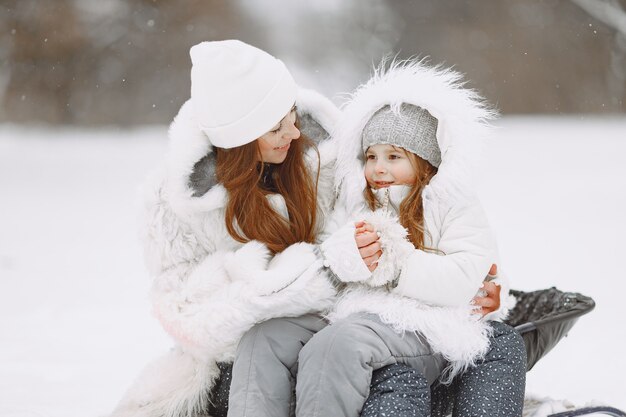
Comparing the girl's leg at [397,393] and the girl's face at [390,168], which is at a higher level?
the girl's face at [390,168]

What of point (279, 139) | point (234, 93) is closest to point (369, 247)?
point (279, 139)

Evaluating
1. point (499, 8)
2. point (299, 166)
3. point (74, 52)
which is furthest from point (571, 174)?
point (74, 52)

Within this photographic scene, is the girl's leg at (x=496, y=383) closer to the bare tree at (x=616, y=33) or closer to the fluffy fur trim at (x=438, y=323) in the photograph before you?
the fluffy fur trim at (x=438, y=323)

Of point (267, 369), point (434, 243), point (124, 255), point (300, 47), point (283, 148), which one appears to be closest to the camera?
point (267, 369)

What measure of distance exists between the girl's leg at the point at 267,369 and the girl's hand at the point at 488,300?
0.43 metres

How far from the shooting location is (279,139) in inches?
82.2

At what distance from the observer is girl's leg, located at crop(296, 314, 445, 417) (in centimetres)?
169

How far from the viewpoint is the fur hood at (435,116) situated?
1.97 metres

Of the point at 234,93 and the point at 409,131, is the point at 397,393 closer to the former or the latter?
the point at 409,131

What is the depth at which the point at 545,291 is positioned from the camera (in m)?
2.45

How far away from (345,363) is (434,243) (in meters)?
0.45

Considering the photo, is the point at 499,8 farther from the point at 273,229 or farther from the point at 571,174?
the point at 273,229

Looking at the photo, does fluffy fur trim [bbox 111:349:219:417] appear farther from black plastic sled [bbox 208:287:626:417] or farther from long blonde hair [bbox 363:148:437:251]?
long blonde hair [bbox 363:148:437:251]

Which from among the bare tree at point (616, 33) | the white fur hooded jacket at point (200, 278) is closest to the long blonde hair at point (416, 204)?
the white fur hooded jacket at point (200, 278)
